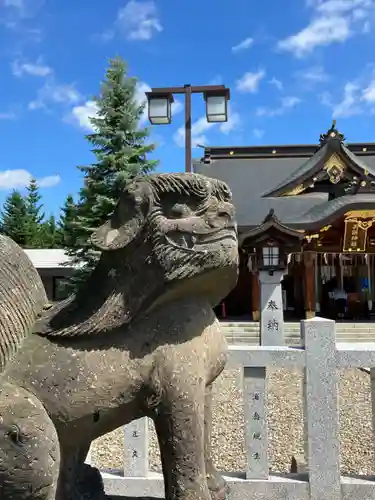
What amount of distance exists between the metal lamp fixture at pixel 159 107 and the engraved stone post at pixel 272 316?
9.72 feet

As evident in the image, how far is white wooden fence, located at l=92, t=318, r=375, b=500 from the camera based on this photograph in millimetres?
2412

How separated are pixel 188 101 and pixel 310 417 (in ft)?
15.7

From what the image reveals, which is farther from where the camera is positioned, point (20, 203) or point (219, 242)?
point (20, 203)

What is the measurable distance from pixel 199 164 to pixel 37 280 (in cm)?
1702

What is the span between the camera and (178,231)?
4.53 feet

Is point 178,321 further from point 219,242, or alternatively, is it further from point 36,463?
point 36,463

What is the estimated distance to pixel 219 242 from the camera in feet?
4.55

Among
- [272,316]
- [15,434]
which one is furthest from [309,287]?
[15,434]

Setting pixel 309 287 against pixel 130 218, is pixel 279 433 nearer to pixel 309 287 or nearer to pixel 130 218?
pixel 130 218

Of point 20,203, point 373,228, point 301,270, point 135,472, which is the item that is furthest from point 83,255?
point 20,203

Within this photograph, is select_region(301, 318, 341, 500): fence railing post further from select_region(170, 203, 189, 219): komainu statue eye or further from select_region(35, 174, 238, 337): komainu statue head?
select_region(170, 203, 189, 219): komainu statue eye

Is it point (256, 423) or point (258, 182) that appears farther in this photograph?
point (258, 182)

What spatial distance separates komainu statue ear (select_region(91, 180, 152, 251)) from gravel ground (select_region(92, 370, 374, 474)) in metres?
3.26

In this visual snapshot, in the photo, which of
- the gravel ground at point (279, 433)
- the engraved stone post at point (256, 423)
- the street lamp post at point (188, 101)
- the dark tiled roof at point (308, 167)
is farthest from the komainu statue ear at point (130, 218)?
the dark tiled roof at point (308, 167)
